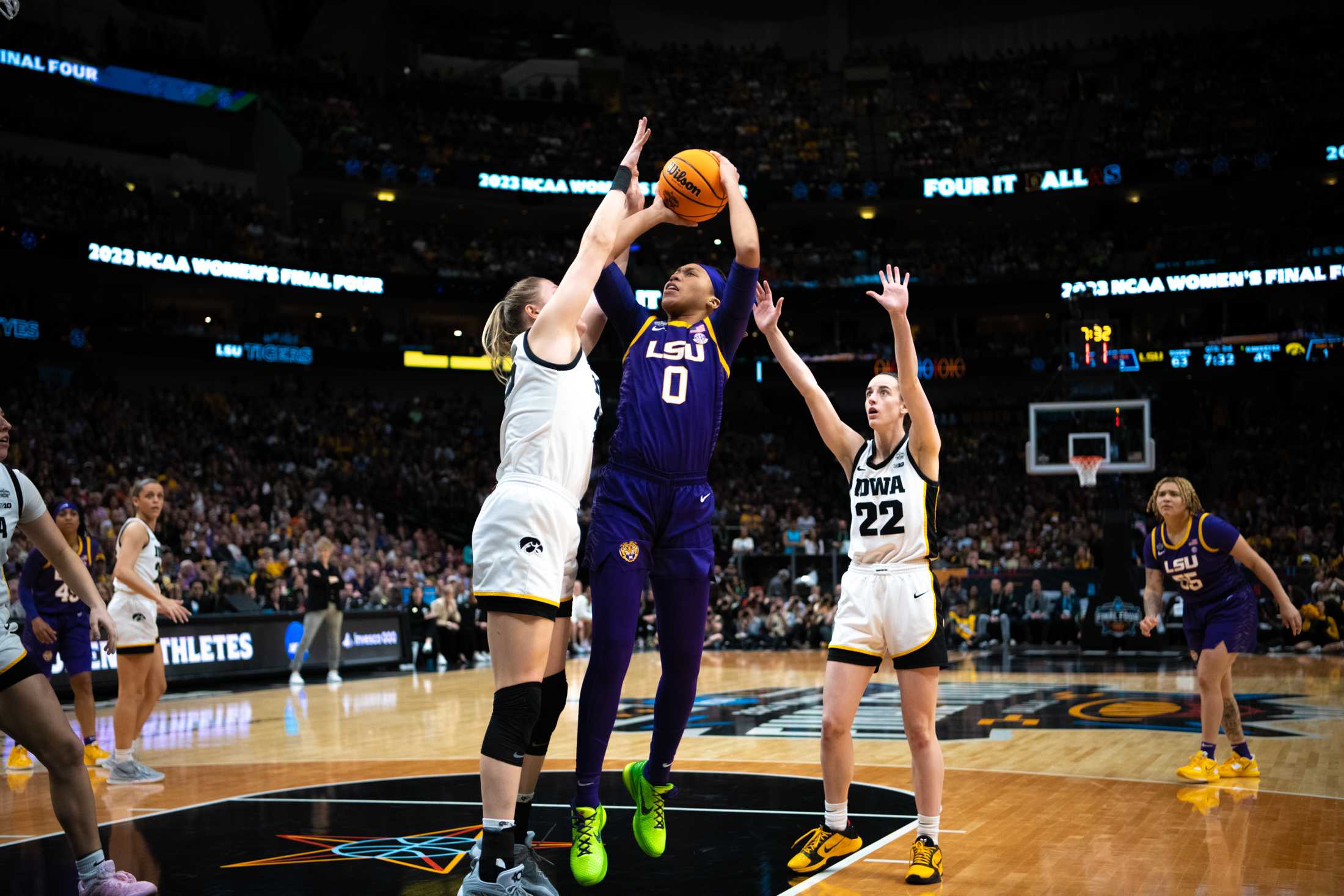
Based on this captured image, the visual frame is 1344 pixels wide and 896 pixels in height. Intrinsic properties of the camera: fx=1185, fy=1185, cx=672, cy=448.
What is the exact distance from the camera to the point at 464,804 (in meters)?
7.39

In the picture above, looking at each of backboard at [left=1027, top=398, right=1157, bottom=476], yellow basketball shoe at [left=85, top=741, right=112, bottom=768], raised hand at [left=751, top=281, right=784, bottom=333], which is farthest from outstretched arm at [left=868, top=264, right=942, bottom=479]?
backboard at [left=1027, top=398, right=1157, bottom=476]

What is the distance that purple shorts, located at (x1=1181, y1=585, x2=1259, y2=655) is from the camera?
25.9ft

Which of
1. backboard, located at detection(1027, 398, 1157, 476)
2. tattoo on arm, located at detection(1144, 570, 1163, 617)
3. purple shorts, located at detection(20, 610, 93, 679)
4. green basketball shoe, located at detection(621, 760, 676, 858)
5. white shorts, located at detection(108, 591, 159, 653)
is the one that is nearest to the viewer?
green basketball shoe, located at detection(621, 760, 676, 858)

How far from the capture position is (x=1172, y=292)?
34719mm

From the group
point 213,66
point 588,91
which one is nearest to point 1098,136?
point 588,91

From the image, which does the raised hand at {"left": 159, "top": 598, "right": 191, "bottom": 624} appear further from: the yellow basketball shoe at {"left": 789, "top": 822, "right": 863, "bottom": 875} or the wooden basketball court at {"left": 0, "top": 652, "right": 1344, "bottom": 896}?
the yellow basketball shoe at {"left": 789, "top": 822, "right": 863, "bottom": 875}

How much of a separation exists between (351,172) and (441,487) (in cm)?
1072

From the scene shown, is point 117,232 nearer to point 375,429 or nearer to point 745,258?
point 375,429

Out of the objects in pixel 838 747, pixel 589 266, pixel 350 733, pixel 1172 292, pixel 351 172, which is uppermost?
pixel 351 172

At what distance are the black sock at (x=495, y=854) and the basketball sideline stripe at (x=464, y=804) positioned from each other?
2.59 metres

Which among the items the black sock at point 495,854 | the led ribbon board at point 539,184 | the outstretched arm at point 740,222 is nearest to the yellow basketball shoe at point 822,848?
the black sock at point 495,854

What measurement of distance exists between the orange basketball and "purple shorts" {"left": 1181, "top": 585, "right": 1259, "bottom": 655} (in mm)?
5058

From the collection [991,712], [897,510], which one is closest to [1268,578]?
[897,510]

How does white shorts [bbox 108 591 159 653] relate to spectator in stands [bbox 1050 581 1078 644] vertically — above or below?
above
